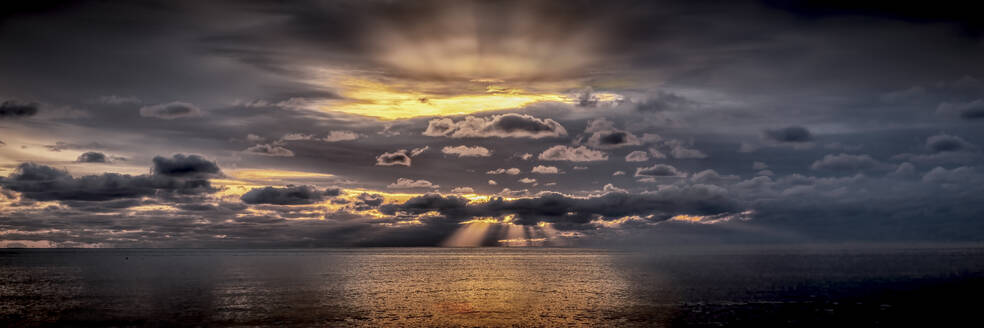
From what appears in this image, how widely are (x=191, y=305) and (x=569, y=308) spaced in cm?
5603

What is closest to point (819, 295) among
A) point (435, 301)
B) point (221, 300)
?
point (435, 301)

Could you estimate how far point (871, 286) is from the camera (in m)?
121

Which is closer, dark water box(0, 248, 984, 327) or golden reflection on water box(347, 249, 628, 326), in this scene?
dark water box(0, 248, 984, 327)

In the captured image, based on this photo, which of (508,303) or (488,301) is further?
(488,301)

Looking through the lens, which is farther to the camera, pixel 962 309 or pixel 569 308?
pixel 569 308

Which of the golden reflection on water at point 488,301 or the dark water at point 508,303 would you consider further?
the golden reflection on water at point 488,301

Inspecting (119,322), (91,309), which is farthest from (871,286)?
(91,309)

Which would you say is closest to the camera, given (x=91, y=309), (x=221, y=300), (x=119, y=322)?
(x=119, y=322)

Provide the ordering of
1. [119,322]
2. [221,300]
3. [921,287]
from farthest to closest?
[921,287]
[221,300]
[119,322]

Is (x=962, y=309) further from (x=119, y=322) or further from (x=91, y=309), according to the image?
(x=91, y=309)

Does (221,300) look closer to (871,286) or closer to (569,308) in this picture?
(569,308)

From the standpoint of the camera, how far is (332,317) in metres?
80.8

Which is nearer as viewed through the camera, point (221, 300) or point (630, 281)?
point (221, 300)

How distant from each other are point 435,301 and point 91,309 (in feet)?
163
